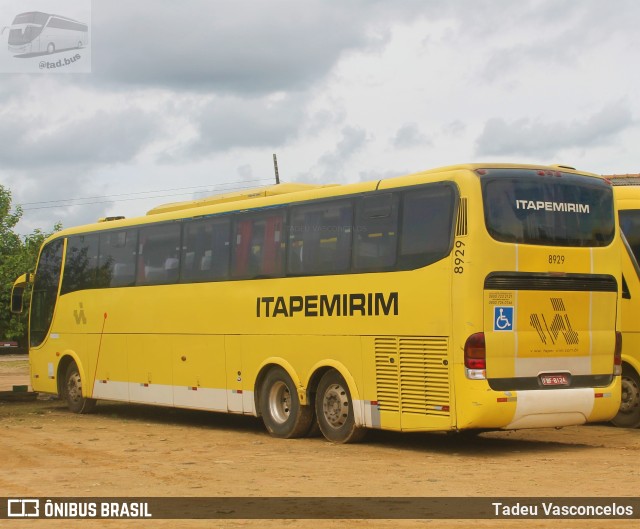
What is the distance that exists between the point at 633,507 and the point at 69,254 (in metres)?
15.9

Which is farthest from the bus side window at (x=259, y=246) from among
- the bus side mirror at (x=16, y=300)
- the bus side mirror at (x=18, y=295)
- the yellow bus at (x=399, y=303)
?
the bus side mirror at (x=16, y=300)

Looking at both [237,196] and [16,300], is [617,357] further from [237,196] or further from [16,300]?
[16,300]

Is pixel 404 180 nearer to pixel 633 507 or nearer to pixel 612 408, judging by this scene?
pixel 612 408

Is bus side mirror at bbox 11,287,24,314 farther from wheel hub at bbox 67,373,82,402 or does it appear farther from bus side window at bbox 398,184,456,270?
bus side window at bbox 398,184,456,270

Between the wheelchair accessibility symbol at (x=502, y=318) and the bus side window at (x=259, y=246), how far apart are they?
4.09 metres

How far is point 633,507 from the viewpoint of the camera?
1028cm

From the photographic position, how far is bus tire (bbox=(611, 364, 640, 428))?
1822 cm

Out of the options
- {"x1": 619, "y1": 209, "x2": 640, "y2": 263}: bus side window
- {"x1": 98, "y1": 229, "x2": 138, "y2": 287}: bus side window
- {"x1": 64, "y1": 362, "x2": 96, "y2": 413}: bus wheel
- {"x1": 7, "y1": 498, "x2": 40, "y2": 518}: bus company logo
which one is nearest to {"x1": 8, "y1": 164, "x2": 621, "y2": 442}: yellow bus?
{"x1": 98, "y1": 229, "x2": 138, "y2": 287}: bus side window

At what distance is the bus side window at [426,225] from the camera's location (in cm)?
1484

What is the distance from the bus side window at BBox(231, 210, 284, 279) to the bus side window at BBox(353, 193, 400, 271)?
1.81 meters

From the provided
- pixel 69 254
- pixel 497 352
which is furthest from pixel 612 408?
pixel 69 254

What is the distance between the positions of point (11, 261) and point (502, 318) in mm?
56911

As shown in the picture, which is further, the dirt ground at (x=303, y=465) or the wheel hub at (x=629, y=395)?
the wheel hub at (x=629, y=395)

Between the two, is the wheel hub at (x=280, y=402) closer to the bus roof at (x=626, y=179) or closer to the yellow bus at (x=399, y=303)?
the yellow bus at (x=399, y=303)
